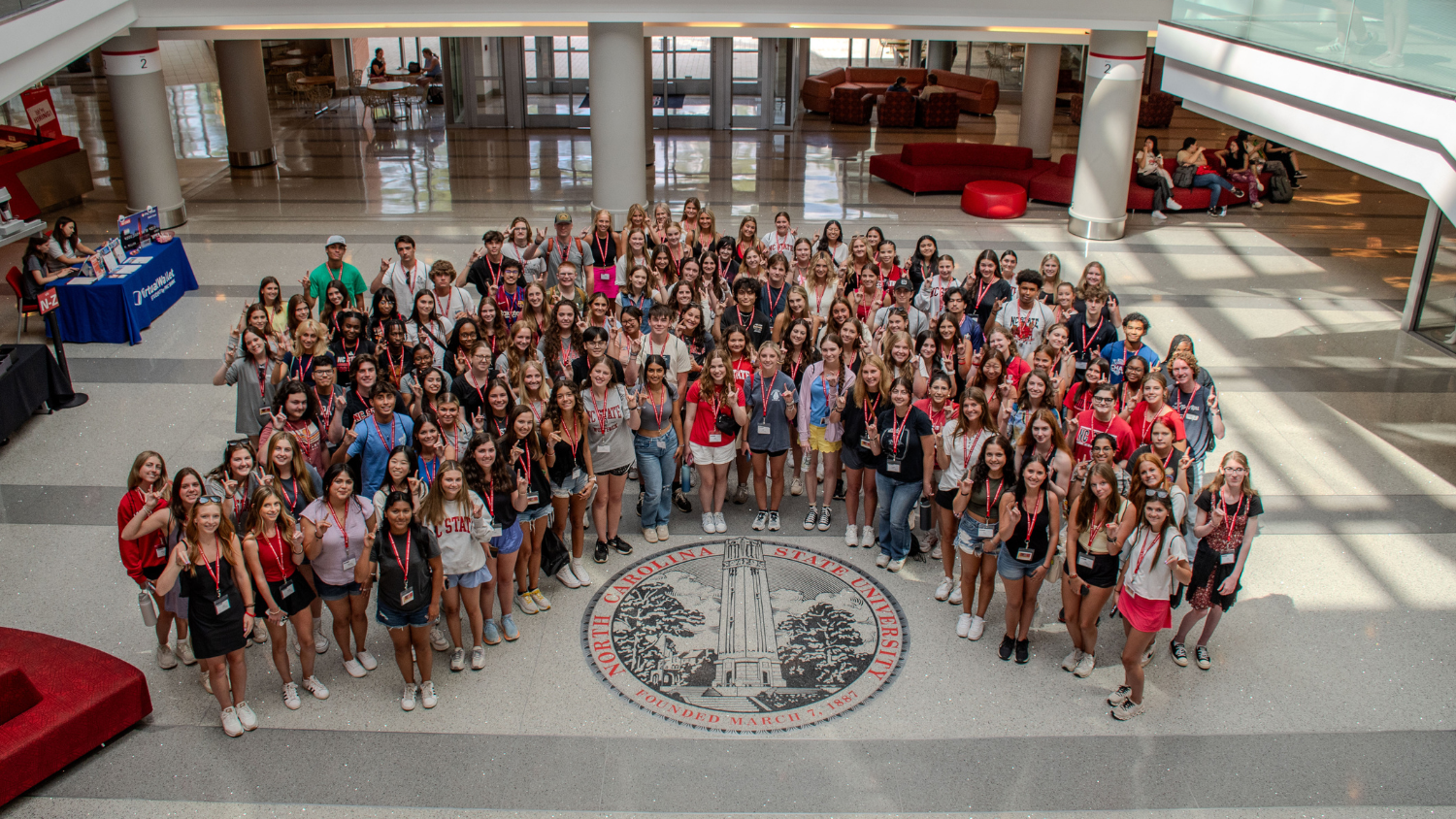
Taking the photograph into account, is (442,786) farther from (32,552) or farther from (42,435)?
(42,435)

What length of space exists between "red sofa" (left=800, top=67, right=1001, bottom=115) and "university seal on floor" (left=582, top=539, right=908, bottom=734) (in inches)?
704

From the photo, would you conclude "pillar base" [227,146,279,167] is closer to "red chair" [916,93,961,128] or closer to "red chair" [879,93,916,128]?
"red chair" [879,93,916,128]

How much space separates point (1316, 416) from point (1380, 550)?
87.3 inches

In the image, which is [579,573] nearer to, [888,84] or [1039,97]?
[1039,97]

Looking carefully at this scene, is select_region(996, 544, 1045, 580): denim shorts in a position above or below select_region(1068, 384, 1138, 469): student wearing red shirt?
below

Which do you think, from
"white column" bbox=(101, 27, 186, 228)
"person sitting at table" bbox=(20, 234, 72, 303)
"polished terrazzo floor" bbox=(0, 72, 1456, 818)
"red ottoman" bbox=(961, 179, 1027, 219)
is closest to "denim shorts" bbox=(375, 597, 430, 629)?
"polished terrazzo floor" bbox=(0, 72, 1456, 818)

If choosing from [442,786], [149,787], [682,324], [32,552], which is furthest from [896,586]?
[32,552]

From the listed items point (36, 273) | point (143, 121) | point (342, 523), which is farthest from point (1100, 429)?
point (143, 121)

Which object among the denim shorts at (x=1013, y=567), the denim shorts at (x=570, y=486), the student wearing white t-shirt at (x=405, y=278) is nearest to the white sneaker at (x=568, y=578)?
the denim shorts at (x=570, y=486)

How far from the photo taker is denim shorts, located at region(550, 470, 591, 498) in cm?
647

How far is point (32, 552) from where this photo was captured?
696 centimetres

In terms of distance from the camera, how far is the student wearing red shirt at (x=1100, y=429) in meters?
6.40

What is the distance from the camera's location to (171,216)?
14.1 m

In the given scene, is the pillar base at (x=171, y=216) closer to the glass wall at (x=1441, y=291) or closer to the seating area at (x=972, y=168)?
the seating area at (x=972, y=168)
